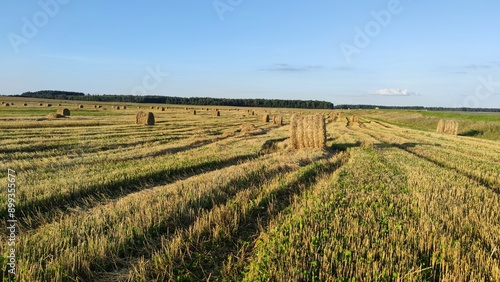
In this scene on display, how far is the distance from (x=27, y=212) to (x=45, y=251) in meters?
3.17

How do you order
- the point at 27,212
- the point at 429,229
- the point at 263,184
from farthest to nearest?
the point at 263,184, the point at 27,212, the point at 429,229

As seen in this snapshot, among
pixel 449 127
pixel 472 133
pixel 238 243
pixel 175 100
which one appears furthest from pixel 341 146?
pixel 175 100

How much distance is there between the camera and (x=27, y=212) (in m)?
7.45

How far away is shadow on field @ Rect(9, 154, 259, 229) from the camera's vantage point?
7.48m

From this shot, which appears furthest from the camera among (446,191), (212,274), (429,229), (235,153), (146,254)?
(235,153)

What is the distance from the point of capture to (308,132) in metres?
20.5

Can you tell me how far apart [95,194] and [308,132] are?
45.7ft

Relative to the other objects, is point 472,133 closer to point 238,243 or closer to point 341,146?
point 341,146

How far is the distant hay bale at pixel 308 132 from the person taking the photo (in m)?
20.4

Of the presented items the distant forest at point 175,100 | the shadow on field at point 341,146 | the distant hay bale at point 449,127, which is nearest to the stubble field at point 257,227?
the shadow on field at point 341,146

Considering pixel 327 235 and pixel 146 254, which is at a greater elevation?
pixel 327 235

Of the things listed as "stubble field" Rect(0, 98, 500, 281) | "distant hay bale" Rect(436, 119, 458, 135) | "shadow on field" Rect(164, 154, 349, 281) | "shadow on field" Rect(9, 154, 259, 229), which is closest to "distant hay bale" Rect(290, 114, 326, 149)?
"shadow on field" Rect(9, 154, 259, 229)

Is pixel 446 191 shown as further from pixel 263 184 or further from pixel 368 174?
pixel 263 184

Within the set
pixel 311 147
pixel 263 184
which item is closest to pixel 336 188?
pixel 263 184
